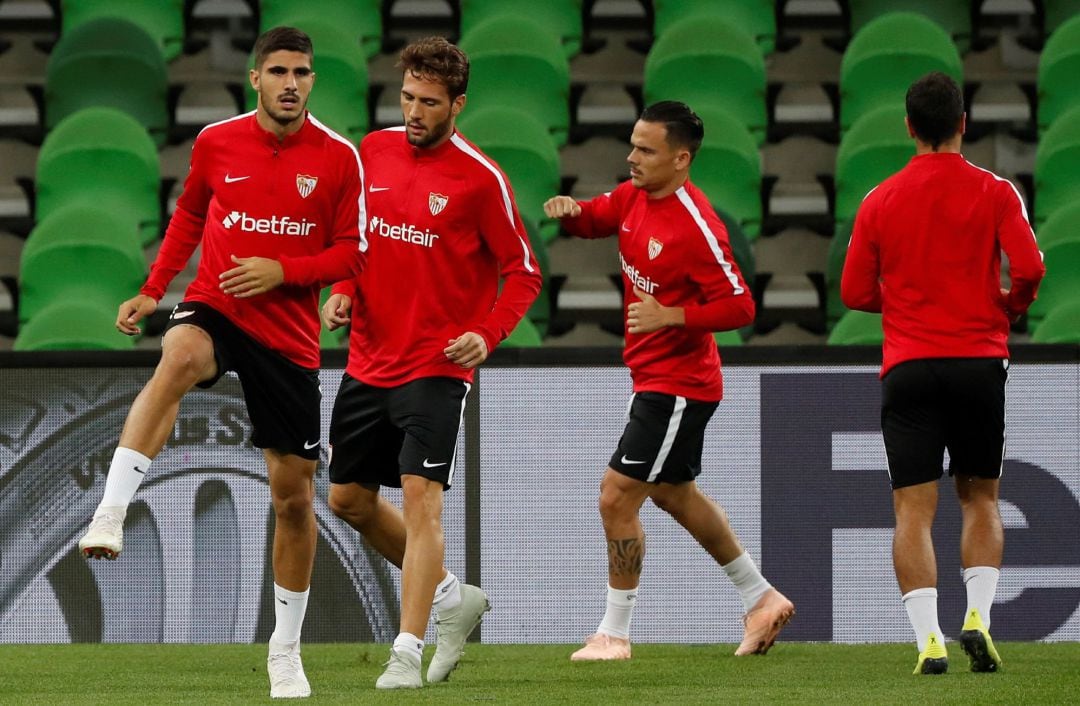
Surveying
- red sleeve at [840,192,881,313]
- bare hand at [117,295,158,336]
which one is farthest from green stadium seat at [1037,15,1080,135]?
bare hand at [117,295,158,336]

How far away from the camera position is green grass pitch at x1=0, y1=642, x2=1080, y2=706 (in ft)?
15.1

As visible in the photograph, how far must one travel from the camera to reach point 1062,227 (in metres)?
8.41

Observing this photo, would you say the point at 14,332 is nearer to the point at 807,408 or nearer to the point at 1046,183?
the point at 807,408

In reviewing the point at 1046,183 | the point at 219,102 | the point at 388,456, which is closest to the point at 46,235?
the point at 219,102

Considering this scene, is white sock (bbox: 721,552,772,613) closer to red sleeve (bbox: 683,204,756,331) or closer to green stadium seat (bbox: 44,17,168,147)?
red sleeve (bbox: 683,204,756,331)

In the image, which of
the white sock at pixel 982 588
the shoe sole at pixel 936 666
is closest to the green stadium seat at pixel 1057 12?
the white sock at pixel 982 588

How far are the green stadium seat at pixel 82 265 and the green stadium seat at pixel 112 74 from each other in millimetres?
1448

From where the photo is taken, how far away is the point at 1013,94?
987 centimetres

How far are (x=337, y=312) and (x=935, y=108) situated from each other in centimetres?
191

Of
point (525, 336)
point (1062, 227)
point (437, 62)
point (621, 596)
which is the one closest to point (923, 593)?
point (621, 596)

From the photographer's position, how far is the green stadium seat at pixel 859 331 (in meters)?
7.85

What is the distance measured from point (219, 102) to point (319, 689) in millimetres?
5730

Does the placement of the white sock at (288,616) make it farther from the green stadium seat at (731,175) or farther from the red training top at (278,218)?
the green stadium seat at (731,175)

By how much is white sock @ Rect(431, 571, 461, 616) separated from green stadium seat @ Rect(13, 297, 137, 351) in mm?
3216
